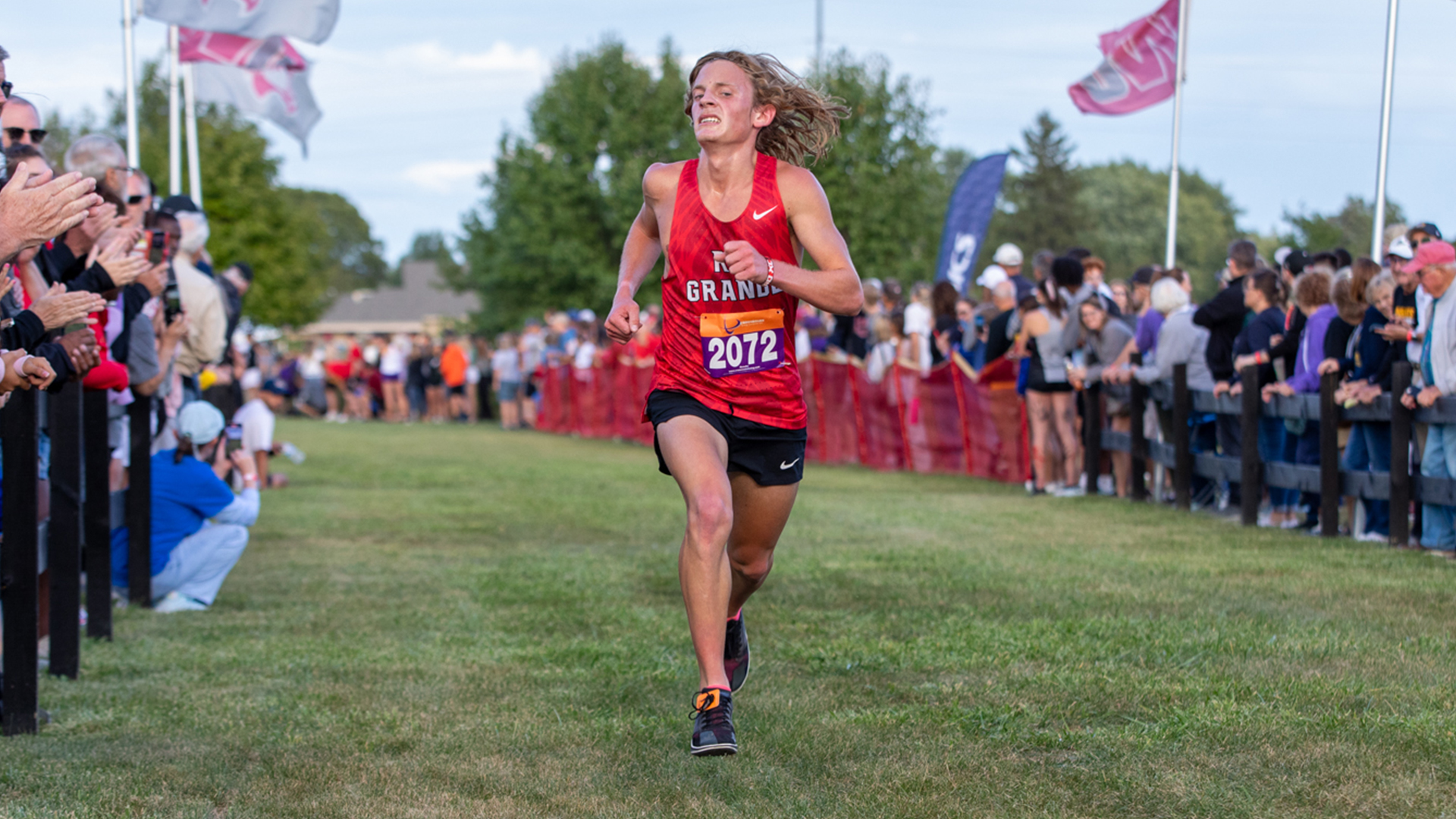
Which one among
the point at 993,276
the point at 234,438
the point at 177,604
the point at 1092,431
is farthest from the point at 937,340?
the point at 177,604

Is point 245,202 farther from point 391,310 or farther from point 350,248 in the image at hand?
point 350,248

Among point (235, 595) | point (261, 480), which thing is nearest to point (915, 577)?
point (235, 595)

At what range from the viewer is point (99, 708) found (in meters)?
5.41

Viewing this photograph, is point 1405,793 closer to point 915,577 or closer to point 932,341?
point 915,577

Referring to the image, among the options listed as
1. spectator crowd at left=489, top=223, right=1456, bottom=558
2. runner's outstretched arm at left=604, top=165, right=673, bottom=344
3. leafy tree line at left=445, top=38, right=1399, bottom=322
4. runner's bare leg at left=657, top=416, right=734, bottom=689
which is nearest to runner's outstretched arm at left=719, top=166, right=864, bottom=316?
runner's outstretched arm at left=604, top=165, right=673, bottom=344

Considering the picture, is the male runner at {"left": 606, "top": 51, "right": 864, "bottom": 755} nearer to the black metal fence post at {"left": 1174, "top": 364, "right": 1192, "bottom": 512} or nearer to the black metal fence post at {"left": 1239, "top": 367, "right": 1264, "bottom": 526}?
the black metal fence post at {"left": 1239, "top": 367, "right": 1264, "bottom": 526}

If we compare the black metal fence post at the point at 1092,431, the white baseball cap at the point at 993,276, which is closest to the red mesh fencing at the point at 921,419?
the white baseball cap at the point at 993,276

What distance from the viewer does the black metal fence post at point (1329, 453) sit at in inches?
384

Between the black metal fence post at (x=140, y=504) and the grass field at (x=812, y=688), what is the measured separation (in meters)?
0.38

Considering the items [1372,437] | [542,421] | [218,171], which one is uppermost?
[218,171]

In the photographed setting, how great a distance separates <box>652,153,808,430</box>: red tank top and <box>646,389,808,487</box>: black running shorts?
0.03 meters

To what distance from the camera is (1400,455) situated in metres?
9.16

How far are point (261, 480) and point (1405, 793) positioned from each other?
1368cm

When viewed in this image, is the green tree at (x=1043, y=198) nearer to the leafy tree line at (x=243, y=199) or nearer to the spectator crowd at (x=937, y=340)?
the leafy tree line at (x=243, y=199)
